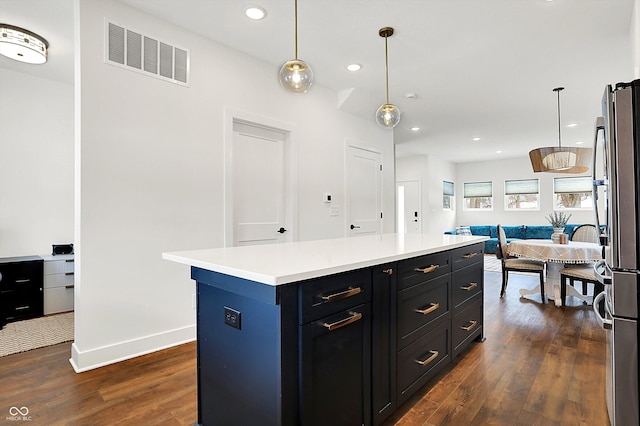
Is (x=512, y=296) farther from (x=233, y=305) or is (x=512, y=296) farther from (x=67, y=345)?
(x=67, y=345)

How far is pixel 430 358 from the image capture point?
2.00 m

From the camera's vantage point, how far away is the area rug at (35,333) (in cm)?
269

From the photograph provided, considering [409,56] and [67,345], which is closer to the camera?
[67,345]

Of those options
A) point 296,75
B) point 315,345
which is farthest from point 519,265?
point 315,345

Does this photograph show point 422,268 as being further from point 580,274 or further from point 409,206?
point 409,206

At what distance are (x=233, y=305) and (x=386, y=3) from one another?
7.94 feet

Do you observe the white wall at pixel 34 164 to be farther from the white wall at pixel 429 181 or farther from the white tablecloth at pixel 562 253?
the white wall at pixel 429 181

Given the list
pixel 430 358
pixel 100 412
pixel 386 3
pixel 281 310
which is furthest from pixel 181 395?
pixel 386 3

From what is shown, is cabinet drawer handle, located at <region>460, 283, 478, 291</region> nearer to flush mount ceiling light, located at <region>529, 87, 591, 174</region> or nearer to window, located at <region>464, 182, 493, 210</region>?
flush mount ceiling light, located at <region>529, 87, 591, 174</region>

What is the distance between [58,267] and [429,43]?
14.4ft

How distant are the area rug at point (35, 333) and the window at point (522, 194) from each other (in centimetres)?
1004

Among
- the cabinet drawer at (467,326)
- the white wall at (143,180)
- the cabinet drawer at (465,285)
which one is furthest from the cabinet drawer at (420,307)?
the white wall at (143,180)

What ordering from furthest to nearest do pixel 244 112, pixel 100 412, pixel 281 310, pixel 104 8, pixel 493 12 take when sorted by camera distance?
pixel 244 112 < pixel 493 12 < pixel 104 8 < pixel 100 412 < pixel 281 310

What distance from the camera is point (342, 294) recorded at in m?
1.39
